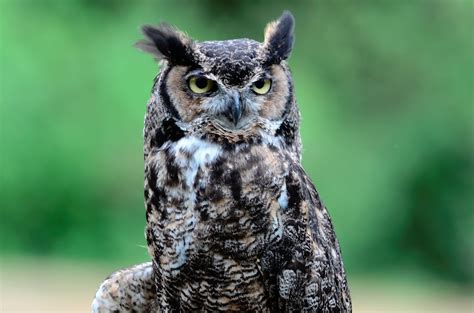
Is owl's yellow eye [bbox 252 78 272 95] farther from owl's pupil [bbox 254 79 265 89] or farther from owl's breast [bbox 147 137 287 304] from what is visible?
owl's breast [bbox 147 137 287 304]

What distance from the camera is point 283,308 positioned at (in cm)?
232

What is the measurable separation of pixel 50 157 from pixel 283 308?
4.89 m

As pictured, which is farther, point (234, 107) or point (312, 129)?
point (312, 129)

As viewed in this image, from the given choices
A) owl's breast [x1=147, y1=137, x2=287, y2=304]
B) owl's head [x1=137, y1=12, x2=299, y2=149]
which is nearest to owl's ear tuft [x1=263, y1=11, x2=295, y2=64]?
owl's head [x1=137, y1=12, x2=299, y2=149]

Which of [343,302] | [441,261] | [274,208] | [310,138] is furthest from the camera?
[441,261]

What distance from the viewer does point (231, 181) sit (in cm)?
224

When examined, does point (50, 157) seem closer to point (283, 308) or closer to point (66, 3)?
point (66, 3)

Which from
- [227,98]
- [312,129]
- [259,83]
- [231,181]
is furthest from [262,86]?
[312,129]

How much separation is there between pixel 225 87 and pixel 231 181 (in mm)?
260

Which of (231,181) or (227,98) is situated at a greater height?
(227,98)

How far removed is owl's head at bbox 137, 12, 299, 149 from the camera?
7.16 feet

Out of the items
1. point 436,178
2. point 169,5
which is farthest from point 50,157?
point 436,178

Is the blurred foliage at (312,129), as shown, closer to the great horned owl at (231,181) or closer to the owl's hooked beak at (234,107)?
the great horned owl at (231,181)

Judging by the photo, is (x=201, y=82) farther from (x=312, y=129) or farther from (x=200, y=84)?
(x=312, y=129)
